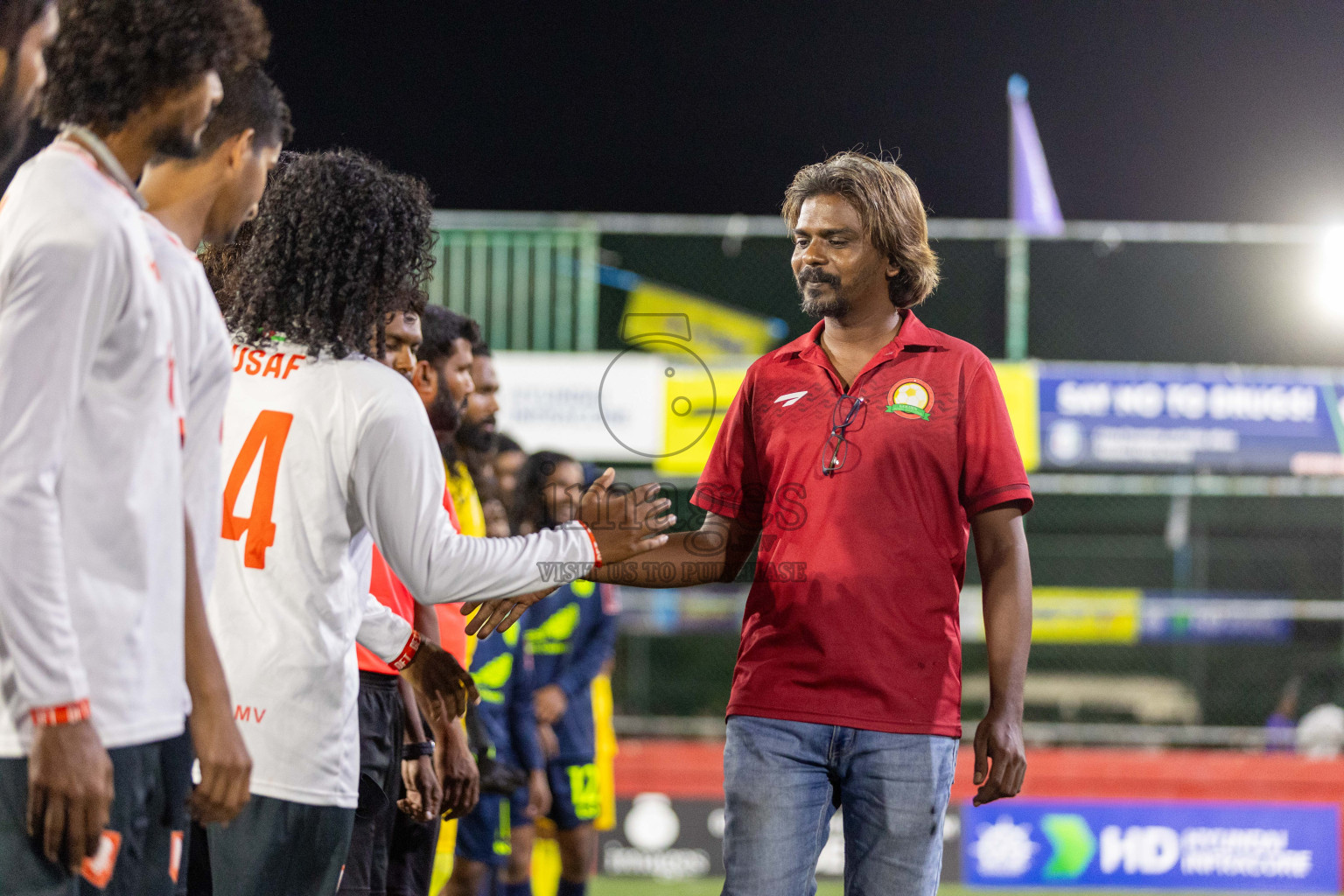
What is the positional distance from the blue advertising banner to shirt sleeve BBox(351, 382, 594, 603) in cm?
753

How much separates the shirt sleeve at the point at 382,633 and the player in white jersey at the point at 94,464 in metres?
1.21

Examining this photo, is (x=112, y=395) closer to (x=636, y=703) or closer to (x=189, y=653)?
(x=189, y=653)

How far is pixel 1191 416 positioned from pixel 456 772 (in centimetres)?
753

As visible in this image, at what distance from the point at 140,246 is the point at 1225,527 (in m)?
13.8

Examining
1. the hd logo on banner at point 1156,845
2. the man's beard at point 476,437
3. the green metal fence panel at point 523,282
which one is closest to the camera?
the man's beard at point 476,437

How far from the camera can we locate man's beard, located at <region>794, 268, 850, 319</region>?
132 inches

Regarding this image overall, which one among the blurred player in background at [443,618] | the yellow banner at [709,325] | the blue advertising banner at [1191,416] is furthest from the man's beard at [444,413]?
the blue advertising banner at [1191,416]

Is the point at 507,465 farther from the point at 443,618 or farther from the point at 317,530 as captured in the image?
the point at 317,530

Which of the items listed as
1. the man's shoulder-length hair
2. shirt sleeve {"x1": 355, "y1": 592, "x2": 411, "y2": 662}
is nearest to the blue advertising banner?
the man's shoulder-length hair

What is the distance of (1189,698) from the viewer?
14195mm

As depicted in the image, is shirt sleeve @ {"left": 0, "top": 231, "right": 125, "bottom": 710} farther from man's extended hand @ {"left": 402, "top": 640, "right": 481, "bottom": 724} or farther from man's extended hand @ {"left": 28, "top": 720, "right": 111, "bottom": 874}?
man's extended hand @ {"left": 402, "top": 640, "right": 481, "bottom": 724}

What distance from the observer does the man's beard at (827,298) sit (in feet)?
11.0

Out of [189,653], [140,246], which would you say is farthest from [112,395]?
[189,653]

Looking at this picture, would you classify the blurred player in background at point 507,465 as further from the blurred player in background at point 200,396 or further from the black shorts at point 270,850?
the blurred player in background at point 200,396
